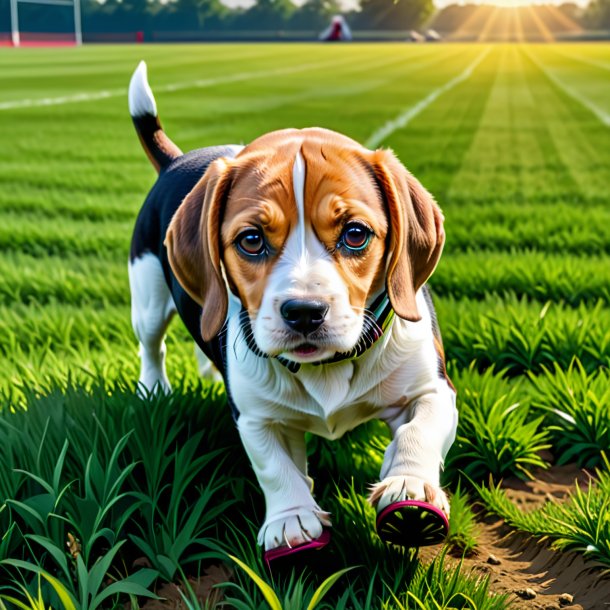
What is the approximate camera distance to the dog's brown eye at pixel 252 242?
8.68 ft

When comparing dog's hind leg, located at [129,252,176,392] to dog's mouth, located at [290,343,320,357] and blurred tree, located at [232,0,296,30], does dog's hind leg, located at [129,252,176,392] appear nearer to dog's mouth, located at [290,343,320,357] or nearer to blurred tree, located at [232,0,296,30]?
dog's mouth, located at [290,343,320,357]

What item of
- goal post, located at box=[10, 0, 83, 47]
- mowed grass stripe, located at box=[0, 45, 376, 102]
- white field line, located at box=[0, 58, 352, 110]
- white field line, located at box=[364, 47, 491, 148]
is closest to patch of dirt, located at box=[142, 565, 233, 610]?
white field line, located at box=[364, 47, 491, 148]

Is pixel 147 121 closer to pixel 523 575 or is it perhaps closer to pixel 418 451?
pixel 418 451

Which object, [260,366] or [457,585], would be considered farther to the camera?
[260,366]

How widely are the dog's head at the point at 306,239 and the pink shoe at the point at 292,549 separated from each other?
571 millimetres

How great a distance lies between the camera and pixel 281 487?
2861 mm

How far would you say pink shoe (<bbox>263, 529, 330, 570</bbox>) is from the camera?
2711mm

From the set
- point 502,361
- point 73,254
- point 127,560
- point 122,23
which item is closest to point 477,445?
point 502,361

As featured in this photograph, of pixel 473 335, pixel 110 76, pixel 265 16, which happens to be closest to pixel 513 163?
pixel 473 335

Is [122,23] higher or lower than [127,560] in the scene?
lower

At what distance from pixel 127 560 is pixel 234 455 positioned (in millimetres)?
616

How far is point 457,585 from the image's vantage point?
A: 8.87 ft

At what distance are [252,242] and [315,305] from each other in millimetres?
332

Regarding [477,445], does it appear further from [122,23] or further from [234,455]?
[122,23]
